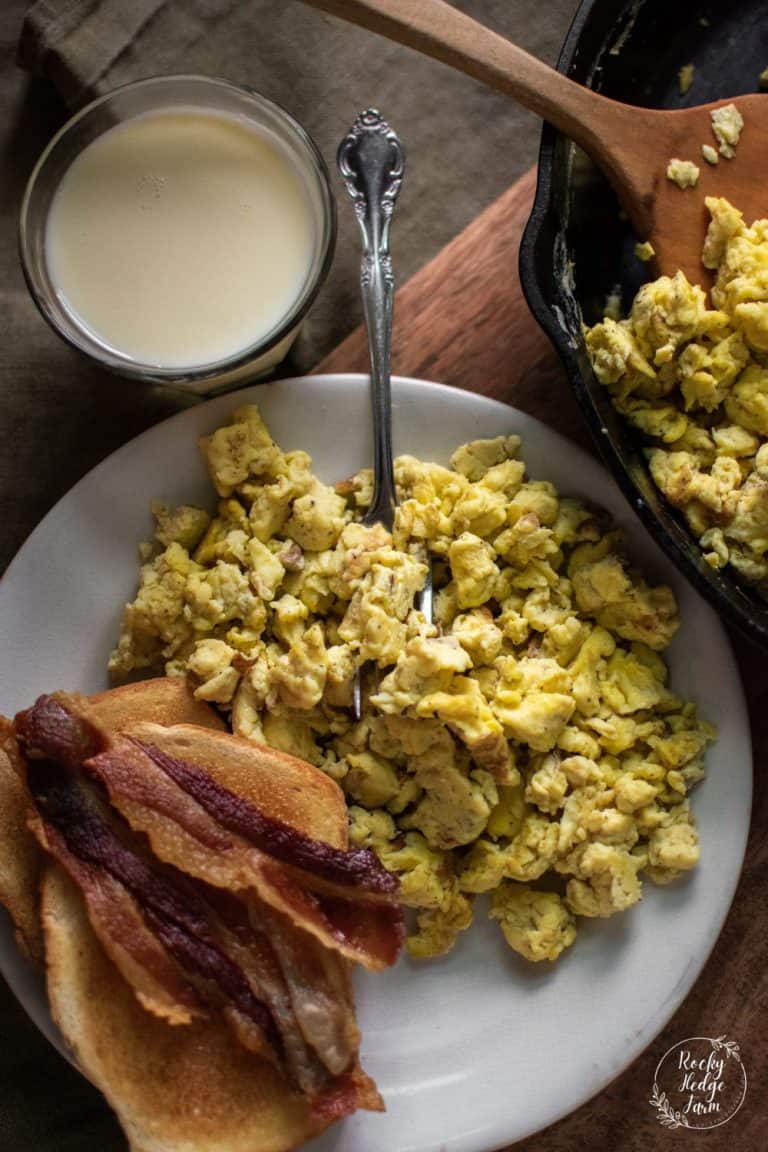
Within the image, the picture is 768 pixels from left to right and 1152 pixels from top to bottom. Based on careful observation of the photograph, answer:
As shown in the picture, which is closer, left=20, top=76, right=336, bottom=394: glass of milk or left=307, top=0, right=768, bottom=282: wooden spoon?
left=307, top=0, right=768, bottom=282: wooden spoon

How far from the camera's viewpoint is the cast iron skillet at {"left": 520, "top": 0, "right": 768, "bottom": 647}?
186cm

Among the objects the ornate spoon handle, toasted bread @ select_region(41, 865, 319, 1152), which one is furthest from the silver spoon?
toasted bread @ select_region(41, 865, 319, 1152)

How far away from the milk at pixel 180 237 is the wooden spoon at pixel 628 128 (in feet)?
1.25

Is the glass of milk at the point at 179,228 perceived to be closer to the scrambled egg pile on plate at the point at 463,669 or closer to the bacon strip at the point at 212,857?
the scrambled egg pile on plate at the point at 463,669

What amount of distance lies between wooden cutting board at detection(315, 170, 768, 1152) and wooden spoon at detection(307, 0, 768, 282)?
32 centimetres

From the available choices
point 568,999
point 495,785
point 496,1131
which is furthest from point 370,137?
point 496,1131

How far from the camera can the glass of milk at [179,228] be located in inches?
83.8

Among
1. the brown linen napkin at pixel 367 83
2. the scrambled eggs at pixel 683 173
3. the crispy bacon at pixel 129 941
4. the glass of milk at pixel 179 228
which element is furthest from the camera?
the brown linen napkin at pixel 367 83

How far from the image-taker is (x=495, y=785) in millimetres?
1979

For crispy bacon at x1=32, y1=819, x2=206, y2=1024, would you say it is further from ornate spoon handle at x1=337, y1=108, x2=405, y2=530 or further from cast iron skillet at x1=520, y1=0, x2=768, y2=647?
cast iron skillet at x1=520, y1=0, x2=768, y2=647
